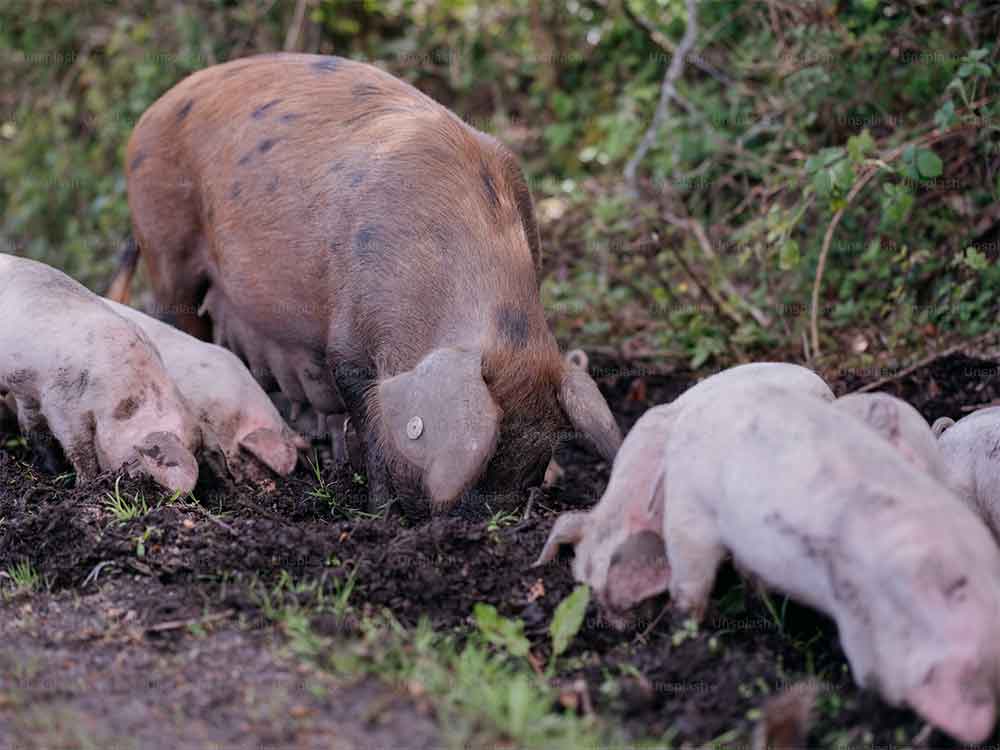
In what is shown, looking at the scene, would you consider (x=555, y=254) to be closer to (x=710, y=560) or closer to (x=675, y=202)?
(x=675, y=202)

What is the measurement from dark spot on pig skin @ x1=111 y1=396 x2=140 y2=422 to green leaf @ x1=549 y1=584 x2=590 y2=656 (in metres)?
2.06

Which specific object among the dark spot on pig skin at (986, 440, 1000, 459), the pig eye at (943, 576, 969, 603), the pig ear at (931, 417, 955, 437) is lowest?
the pig ear at (931, 417, 955, 437)

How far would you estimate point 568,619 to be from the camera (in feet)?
11.9

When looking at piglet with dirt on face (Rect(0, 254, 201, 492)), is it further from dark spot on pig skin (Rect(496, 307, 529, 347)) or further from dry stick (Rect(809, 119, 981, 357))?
dry stick (Rect(809, 119, 981, 357))

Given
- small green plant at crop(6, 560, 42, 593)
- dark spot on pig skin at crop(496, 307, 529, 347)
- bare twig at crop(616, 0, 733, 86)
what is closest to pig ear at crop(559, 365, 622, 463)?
dark spot on pig skin at crop(496, 307, 529, 347)

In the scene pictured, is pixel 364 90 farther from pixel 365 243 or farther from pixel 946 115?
pixel 946 115

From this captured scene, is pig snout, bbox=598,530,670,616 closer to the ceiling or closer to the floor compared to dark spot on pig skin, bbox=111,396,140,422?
closer to the ceiling

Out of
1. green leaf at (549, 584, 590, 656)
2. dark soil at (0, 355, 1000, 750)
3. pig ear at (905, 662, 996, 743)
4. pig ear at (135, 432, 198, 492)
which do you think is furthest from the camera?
pig ear at (135, 432, 198, 492)

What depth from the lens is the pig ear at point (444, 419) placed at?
4.36 meters

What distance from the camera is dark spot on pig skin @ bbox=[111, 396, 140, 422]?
4.98m

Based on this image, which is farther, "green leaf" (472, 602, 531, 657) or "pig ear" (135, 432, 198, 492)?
"pig ear" (135, 432, 198, 492)

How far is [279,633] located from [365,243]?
6.63 ft

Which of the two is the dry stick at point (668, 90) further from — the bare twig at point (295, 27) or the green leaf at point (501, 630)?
the green leaf at point (501, 630)

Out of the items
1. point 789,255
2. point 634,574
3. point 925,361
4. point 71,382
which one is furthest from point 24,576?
point 925,361
